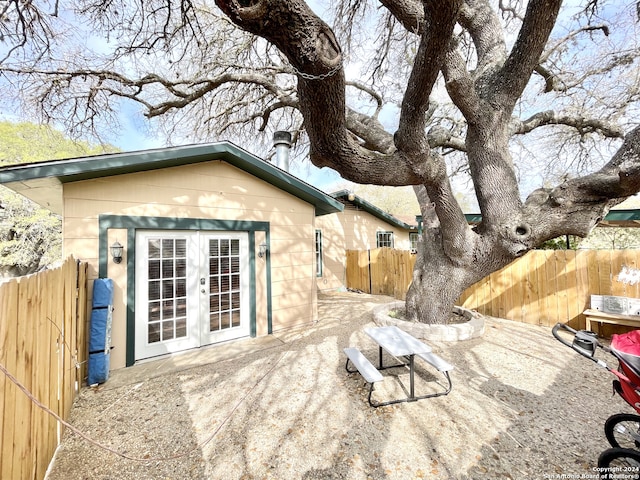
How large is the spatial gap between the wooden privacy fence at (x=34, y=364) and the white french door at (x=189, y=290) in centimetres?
124

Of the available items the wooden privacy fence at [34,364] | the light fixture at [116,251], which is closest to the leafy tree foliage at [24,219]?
the light fixture at [116,251]

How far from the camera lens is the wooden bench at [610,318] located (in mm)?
4256

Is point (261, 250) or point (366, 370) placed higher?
point (261, 250)

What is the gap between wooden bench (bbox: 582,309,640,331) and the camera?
4.26 m

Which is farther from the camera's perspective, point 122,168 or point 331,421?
point 122,168

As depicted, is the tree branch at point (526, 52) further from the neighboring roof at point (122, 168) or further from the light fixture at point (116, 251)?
the light fixture at point (116, 251)

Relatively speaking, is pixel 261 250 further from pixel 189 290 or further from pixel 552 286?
pixel 552 286

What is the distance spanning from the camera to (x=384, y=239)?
1251 cm

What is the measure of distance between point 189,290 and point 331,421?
10.5ft

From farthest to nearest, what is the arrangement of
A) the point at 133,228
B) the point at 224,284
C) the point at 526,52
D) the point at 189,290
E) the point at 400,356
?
1. the point at 224,284
2. the point at 189,290
3. the point at 133,228
4. the point at 526,52
5. the point at 400,356

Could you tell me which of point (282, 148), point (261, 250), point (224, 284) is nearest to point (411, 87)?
point (261, 250)

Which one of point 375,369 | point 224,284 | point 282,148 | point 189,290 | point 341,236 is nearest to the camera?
point 375,369

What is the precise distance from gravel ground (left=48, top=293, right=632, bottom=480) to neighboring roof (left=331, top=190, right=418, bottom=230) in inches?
278

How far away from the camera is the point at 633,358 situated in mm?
1971
